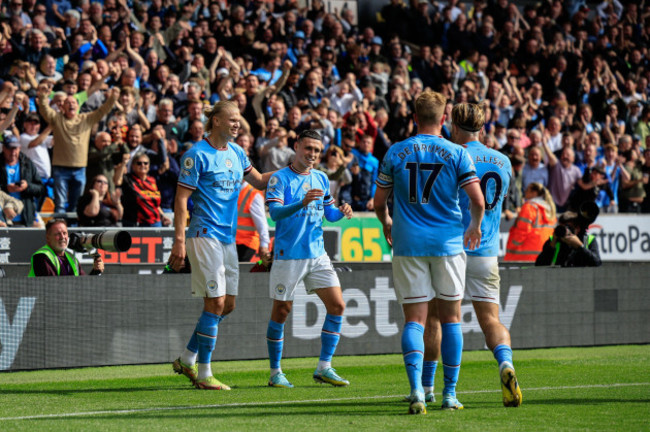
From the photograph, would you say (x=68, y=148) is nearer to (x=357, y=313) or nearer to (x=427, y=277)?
(x=357, y=313)

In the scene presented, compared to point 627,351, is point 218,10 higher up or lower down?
higher up

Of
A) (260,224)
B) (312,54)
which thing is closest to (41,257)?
(260,224)

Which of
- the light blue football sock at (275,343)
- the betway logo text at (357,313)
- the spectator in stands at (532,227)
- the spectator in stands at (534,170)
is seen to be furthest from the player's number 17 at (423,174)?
the spectator in stands at (534,170)

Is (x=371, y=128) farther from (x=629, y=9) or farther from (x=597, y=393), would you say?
(x=629, y=9)

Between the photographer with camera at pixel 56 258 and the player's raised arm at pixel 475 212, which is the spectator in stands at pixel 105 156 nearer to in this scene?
the photographer with camera at pixel 56 258

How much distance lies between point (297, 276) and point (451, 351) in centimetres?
220

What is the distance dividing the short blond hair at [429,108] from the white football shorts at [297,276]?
7.60ft

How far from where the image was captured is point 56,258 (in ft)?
36.1

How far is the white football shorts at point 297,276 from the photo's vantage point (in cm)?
888

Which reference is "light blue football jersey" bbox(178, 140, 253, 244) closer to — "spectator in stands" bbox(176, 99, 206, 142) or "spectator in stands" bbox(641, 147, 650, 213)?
"spectator in stands" bbox(176, 99, 206, 142)

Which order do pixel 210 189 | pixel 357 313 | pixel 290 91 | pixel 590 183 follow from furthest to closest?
pixel 590 183
pixel 290 91
pixel 357 313
pixel 210 189

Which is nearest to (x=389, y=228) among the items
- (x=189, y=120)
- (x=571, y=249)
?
(x=571, y=249)

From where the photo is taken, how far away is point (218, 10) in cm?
2036

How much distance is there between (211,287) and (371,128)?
10951 millimetres
